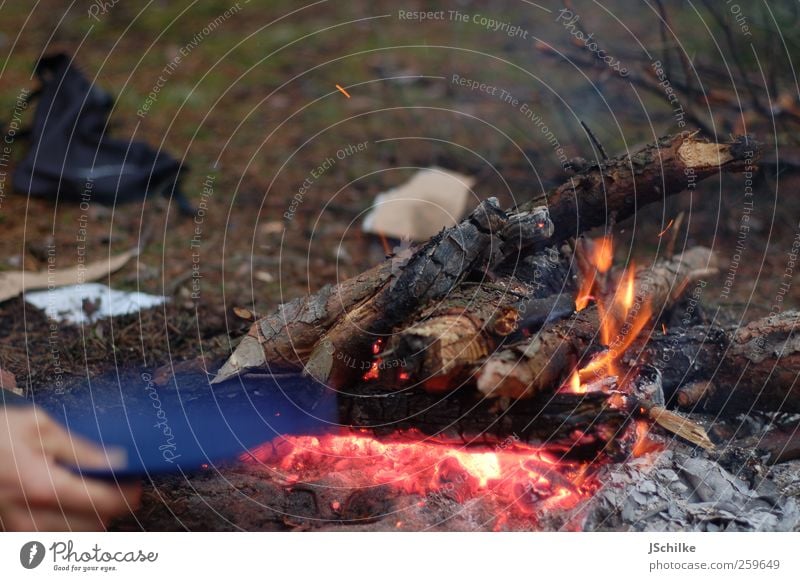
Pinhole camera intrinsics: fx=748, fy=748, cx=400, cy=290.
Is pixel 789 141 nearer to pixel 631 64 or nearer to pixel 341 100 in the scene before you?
pixel 631 64

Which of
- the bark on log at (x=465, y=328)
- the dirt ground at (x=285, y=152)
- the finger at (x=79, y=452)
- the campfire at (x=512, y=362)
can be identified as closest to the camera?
the bark on log at (x=465, y=328)

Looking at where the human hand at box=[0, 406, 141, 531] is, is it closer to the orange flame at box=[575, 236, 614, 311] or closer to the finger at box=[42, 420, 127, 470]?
the finger at box=[42, 420, 127, 470]

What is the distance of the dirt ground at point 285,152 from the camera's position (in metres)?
3.66

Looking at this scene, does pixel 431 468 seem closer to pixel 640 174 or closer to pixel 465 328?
pixel 465 328

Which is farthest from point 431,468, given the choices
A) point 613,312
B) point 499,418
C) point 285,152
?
point 285,152

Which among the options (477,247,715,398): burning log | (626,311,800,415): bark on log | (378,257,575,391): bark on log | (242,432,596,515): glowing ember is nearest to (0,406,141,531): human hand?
(242,432,596,515): glowing ember

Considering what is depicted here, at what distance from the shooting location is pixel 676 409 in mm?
2959

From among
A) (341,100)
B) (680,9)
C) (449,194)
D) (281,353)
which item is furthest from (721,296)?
(341,100)

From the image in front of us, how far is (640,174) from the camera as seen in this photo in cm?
296

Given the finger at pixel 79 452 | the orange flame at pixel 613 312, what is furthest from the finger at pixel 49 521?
the orange flame at pixel 613 312

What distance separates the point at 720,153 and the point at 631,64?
2568 mm

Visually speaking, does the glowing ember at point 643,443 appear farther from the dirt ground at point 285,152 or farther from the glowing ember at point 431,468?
the dirt ground at point 285,152

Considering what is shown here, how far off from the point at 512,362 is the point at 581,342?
396 mm
